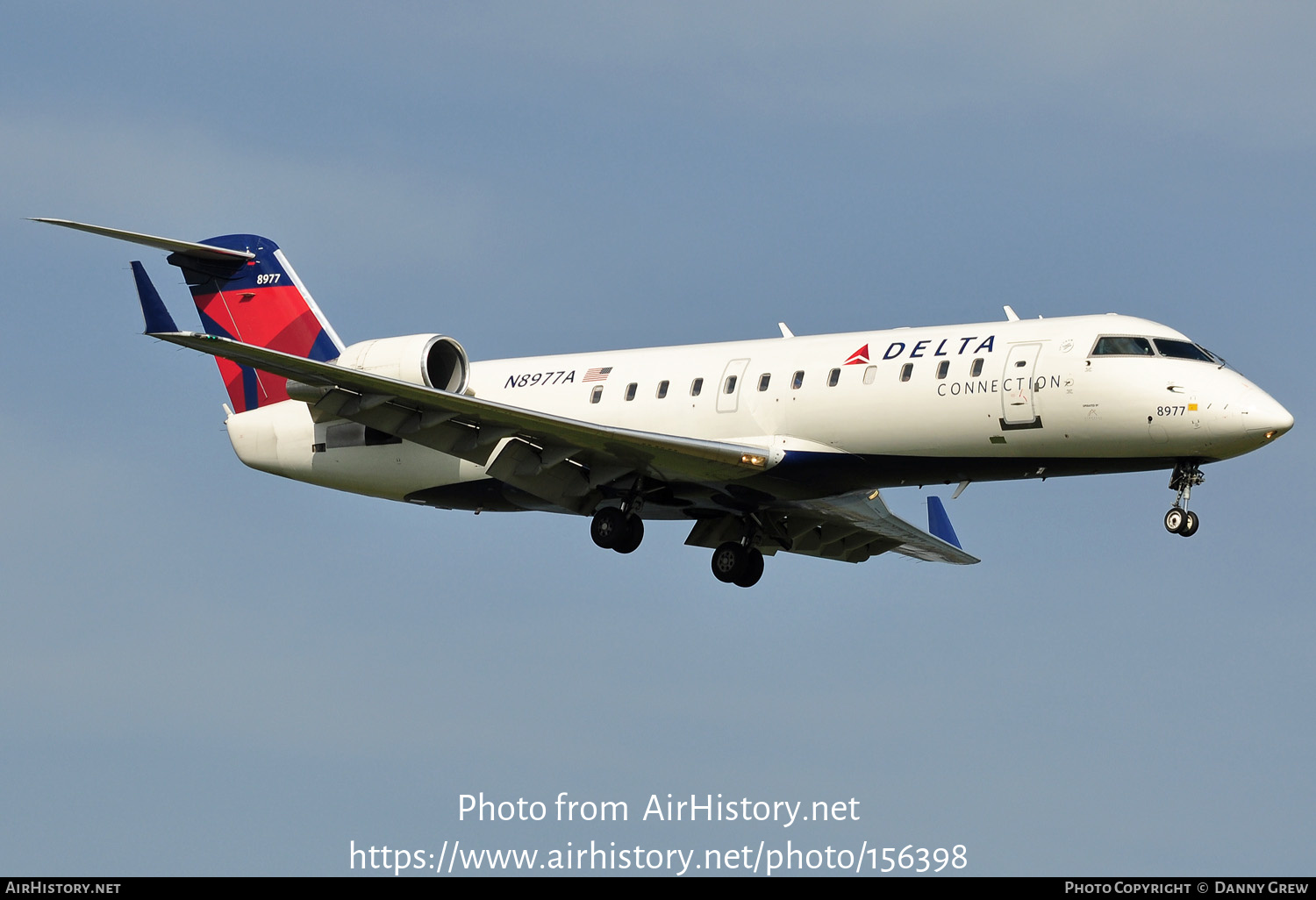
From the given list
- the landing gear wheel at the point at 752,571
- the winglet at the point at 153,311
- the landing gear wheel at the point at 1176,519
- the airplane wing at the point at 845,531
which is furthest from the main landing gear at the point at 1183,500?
the winglet at the point at 153,311

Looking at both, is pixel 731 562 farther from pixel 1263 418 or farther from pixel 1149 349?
pixel 1263 418

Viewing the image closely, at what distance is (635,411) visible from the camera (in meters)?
28.9

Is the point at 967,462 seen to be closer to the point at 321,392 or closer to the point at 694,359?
the point at 694,359

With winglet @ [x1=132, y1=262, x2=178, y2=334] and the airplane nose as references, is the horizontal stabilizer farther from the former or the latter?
the airplane nose

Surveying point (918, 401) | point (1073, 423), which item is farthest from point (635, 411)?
point (1073, 423)

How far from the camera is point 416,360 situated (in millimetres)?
28750

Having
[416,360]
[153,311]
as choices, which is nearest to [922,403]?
[416,360]

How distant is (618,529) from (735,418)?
8.59ft

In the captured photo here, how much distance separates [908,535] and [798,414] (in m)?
6.09

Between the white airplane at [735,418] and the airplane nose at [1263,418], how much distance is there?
27 millimetres

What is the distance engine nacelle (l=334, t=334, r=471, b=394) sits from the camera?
2869cm

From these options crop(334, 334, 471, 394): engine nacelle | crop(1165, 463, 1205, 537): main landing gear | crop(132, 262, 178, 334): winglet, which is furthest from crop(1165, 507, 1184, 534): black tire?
crop(132, 262, 178, 334): winglet

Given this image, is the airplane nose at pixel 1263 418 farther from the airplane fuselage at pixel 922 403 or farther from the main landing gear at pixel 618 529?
the main landing gear at pixel 618 529

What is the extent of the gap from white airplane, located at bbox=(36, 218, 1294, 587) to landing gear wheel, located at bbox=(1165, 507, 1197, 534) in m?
0.04
